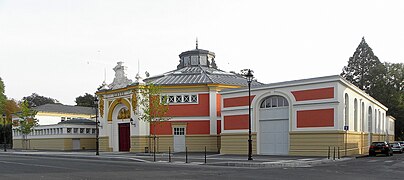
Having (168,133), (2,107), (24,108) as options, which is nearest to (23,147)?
(24,108)

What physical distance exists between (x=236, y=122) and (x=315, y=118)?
7698 millimetres

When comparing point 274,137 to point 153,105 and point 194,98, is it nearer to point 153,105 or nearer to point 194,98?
point 153,105

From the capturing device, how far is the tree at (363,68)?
234 feet

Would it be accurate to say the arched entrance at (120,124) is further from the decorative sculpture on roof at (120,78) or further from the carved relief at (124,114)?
the decorative sculpture on roof at (120,78)

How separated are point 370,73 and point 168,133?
135ft

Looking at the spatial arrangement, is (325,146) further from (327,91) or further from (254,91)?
(254,91)

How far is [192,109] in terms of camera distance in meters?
45.7

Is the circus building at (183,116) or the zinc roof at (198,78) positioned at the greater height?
the zinc roof at (198,78)

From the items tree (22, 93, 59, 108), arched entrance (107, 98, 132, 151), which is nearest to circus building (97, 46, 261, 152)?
arched entrance (107, 98, 132, 151)

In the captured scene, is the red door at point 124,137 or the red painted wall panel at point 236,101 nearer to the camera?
the red painted wall panel at point 236,101

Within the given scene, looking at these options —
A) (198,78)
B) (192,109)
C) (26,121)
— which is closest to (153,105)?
(192,109)

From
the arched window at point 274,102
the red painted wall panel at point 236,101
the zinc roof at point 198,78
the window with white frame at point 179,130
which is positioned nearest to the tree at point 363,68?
the zinc roof at point 198,78

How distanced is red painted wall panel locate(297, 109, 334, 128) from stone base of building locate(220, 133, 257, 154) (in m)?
4.76

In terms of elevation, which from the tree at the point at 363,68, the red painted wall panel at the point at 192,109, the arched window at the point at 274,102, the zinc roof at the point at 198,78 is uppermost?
the tree at the point at 363,68
